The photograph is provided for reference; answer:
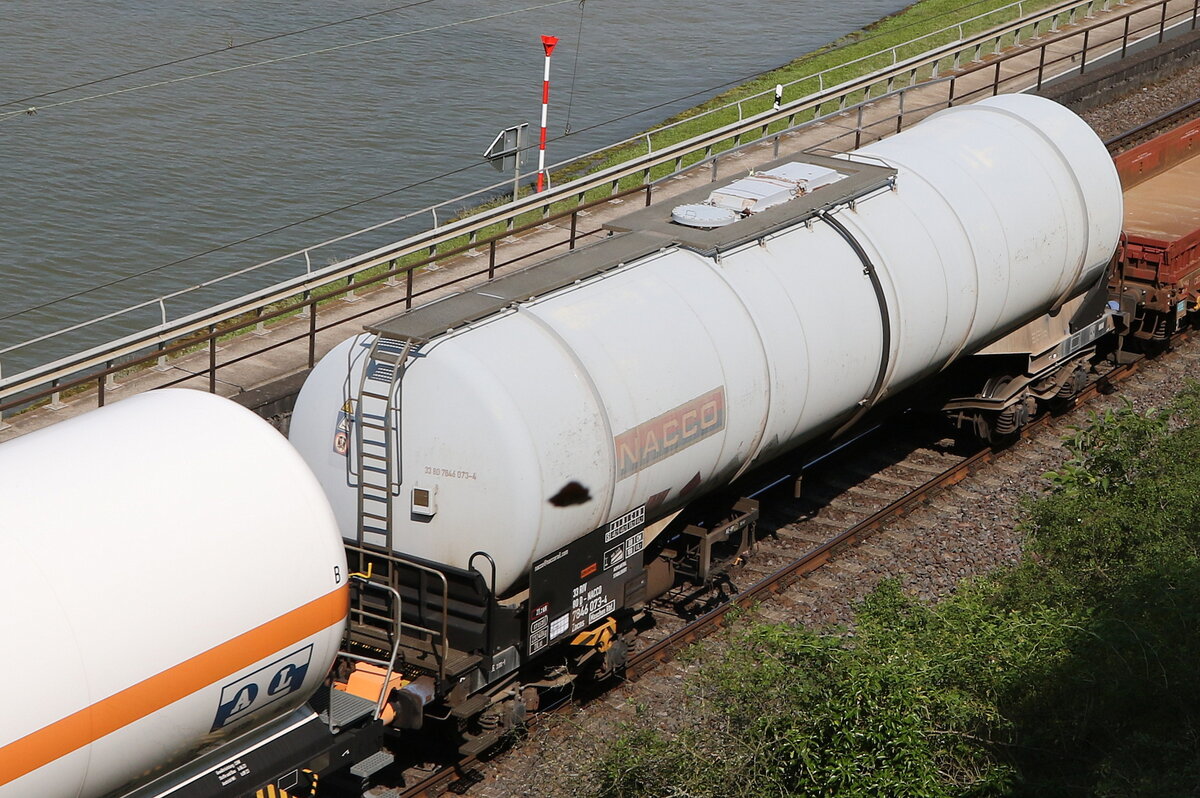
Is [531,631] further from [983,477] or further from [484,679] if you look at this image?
[983,477]

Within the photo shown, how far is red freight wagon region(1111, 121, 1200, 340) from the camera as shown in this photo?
19.9 metres

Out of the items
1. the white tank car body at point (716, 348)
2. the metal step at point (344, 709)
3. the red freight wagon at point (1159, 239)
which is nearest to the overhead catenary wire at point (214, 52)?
the red freight wagon at point (1159, 239)

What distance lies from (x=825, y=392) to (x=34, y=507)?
8238 mm

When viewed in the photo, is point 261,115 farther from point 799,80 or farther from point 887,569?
point 887,569

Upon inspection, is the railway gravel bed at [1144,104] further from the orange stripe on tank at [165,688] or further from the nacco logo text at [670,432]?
the orange stripe on tank at [165,688]

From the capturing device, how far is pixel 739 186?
1510 cm

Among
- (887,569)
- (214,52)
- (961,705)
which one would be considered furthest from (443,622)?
(214,52)

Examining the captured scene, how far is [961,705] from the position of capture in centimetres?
998

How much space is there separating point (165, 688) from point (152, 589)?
609 millimetres

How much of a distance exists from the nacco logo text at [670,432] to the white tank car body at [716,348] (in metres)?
0.02

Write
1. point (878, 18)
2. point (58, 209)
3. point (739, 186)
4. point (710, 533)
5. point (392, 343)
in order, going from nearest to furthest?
point (392, 343), point (710, 533), point (739, 186), point (58, 209), point (878, 18)

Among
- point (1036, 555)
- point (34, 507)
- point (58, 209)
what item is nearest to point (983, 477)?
point (1036, 555)

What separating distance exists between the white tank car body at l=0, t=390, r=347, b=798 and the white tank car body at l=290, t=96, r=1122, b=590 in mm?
1881

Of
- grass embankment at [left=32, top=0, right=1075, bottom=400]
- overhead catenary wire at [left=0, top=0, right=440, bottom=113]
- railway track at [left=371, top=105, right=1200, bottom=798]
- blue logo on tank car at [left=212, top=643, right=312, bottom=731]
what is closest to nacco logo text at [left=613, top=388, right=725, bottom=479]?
railway track at [left=371, top=105, right=1200, bottom=798]
